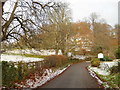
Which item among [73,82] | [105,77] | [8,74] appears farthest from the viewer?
[105,77]

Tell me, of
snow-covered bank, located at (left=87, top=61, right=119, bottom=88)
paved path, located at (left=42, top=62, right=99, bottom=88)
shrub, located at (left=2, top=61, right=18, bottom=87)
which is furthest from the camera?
paved path, located at (left=42, top=62, right=99, bottom=88)

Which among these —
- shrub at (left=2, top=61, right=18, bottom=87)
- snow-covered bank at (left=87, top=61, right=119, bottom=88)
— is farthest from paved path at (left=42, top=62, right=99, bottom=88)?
shrub at (left=2, top=61, right=18, bottom=87)

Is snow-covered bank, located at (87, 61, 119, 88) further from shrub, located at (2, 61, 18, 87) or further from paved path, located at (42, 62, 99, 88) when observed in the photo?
shrub, located at (2, 61, 18, 87)

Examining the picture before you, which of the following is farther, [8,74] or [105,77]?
[105,77]

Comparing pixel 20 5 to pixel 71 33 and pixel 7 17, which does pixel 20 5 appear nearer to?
pixel 7 17

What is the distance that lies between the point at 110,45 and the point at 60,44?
46.4 feet

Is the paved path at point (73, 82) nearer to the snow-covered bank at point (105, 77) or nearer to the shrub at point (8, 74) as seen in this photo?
the snow-covered bank at point (105, 77)

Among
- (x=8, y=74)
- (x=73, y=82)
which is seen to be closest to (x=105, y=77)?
(x=73, y=82)

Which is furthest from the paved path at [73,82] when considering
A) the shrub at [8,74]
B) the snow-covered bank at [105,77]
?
the shrub at [8,74]

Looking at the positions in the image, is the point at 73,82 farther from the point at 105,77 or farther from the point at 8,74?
the point at 8,74

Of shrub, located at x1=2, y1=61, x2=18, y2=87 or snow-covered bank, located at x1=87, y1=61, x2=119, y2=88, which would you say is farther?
snow-covered bank, located at x1=87, y1=61, x2=119, y2=88

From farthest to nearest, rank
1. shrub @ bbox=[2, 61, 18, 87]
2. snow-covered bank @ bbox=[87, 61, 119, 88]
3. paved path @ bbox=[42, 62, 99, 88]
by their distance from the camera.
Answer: paved path @ bbox=[42, 62, 99, 88], snow-covered bank @ bbox=[87, 61, 119, 88], shrub @ bbox=[2, 61, 18, 87]

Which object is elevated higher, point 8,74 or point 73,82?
point 8,74

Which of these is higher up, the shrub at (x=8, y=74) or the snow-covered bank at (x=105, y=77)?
the shrub at (x=8, y=74)
